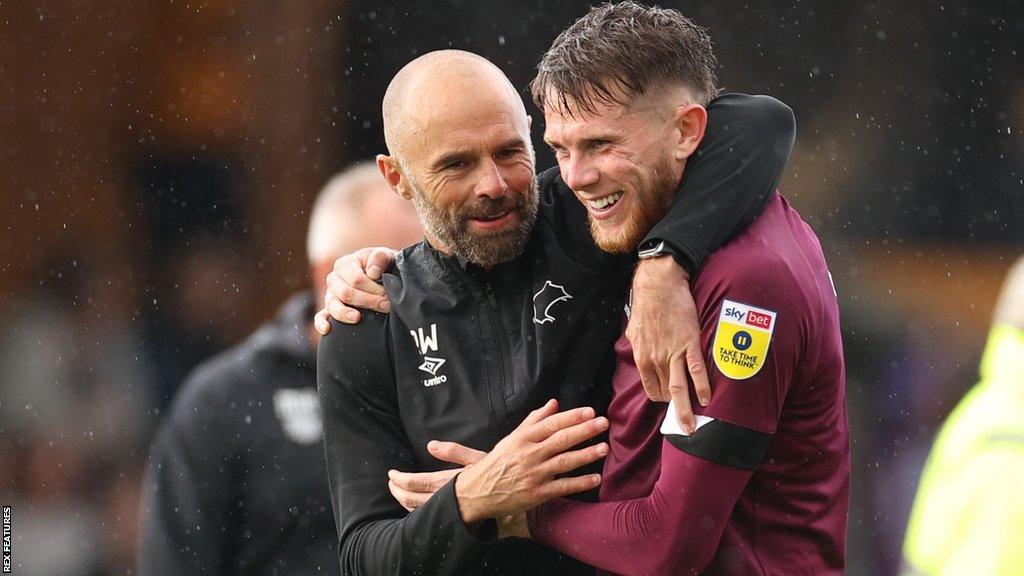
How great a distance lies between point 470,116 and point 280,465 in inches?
68.4

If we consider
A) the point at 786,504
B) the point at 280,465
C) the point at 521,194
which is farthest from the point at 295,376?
the point at 786,504

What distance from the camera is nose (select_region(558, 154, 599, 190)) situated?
2066mm

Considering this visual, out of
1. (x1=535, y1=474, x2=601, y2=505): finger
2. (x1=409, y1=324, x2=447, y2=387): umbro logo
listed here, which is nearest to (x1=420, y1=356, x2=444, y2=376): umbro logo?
(x1=409, y1=324, x2=447, y2=387): umbro logo

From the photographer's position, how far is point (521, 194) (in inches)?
89.5

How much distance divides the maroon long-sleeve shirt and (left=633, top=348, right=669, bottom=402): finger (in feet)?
0.17

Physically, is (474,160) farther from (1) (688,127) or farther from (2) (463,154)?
(1) (688,127)

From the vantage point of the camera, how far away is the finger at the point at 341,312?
233 centimetres

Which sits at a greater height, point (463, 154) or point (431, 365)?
point (463, 154)

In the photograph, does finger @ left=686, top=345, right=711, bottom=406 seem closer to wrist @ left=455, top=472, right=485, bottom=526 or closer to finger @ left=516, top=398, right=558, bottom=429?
finger @ left=516, top=398, right=558, bottom=429

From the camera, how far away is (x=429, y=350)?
7.50 ft

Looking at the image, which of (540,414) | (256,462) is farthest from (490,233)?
(256,462)

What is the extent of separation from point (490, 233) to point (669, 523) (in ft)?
→ 2.06

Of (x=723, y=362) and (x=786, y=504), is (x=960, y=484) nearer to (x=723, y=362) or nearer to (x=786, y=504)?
(x=786, y=504)

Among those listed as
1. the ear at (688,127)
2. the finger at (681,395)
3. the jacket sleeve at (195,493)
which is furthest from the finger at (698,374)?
the jacket sleeve at (195,493)
